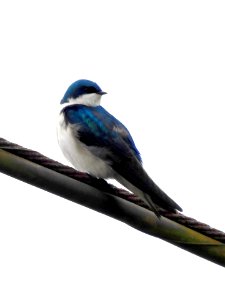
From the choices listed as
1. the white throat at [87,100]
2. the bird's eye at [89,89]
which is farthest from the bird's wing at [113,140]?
the bird's eye at [89,89]

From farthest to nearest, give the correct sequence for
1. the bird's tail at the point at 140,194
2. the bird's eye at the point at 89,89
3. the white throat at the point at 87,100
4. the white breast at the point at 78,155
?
the bird's eye at the point at 89,89 < the white throat at the point at 87,100 < the white breast at the point at 78,155 < the bird's tail at the point at 140,194

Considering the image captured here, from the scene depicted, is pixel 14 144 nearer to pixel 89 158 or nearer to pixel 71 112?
pixel 89 158

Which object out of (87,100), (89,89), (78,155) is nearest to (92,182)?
(78,155)

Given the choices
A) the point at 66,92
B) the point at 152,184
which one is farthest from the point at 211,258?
the point at 66,92

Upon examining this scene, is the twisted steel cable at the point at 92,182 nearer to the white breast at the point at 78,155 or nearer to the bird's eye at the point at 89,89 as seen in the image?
the white breast at the point at 78,155

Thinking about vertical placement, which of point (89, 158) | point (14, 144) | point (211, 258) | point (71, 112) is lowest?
point (211, 258)

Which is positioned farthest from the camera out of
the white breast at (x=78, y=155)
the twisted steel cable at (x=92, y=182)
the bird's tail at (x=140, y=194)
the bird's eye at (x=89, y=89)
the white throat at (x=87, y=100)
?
the bird's eye at (x=89, y=89)

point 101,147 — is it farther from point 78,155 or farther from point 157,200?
point 157,200
